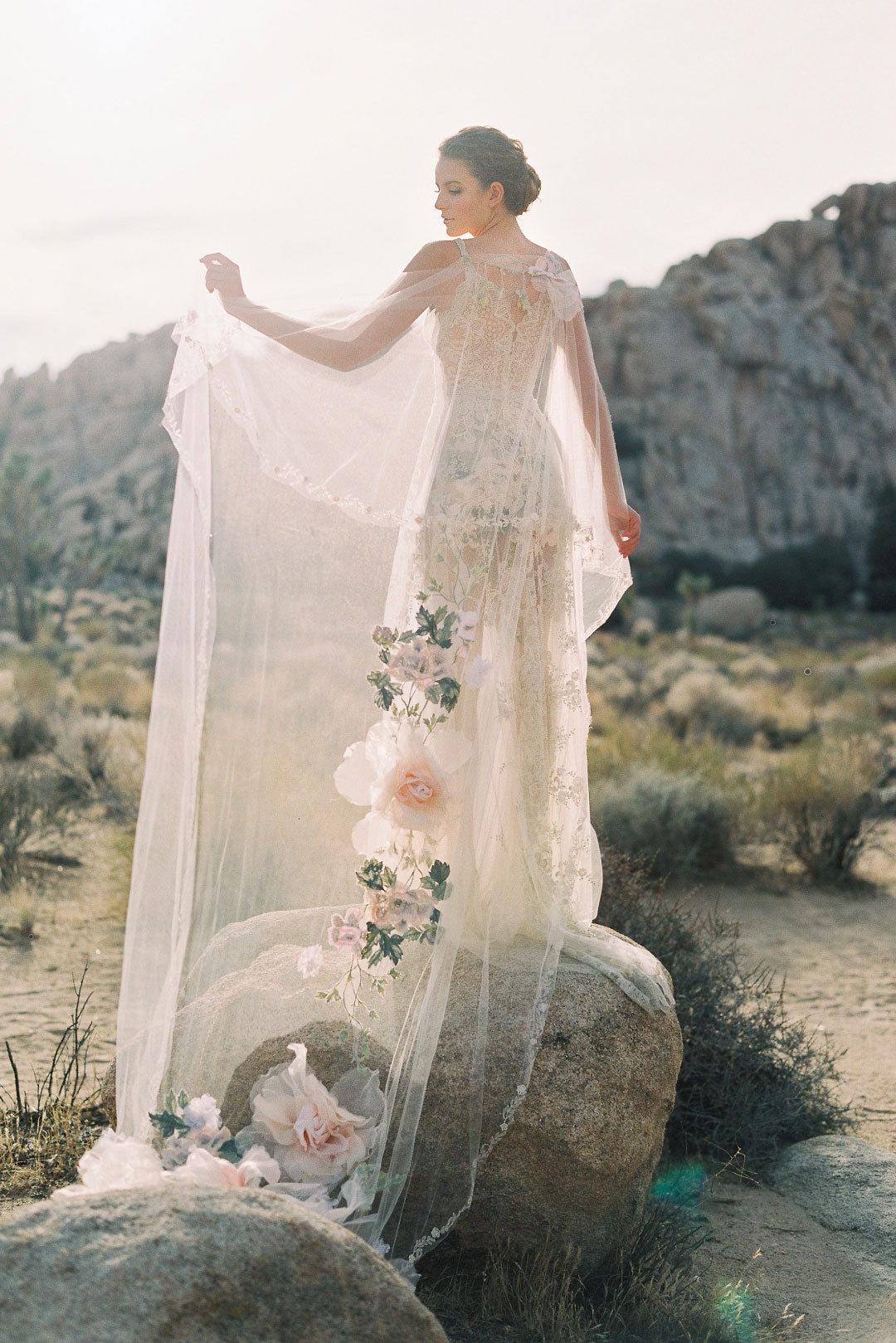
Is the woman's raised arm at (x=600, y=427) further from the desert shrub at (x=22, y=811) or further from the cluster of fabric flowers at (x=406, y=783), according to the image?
the desert shrub at (x=22, y=811)

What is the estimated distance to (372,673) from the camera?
291 centimetres

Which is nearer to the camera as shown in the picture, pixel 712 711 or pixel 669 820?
pixel 669 820

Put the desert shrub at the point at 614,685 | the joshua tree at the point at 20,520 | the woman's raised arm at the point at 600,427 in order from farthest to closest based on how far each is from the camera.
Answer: the joshua tree at the point at 20,520, the desert shrub at the point at 614,685, the woman's raised arm at the point at 600,427

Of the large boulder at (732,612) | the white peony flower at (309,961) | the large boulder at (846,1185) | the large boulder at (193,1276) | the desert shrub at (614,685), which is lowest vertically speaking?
the large boulder at (846,1185)

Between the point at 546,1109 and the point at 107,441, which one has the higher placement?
the point at 107,441

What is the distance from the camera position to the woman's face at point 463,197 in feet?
10.00

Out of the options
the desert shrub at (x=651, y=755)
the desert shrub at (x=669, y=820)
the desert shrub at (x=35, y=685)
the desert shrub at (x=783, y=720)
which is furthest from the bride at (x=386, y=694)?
the desert shrub at (x=783, y=720)

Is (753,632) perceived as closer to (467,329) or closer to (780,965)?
(780,965)

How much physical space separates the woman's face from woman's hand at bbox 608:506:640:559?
2.97 ft

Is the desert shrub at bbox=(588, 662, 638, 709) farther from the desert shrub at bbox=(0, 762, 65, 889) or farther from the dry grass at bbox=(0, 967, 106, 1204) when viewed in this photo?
the dry grass at bbox=(0, 967, 106, 1204)

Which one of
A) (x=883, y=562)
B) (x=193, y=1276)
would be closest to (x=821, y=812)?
(x=193, y=1276)

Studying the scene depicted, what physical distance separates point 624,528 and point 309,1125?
6.20 feet

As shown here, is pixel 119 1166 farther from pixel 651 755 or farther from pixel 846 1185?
pixel 651 755

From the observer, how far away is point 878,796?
324 inches
